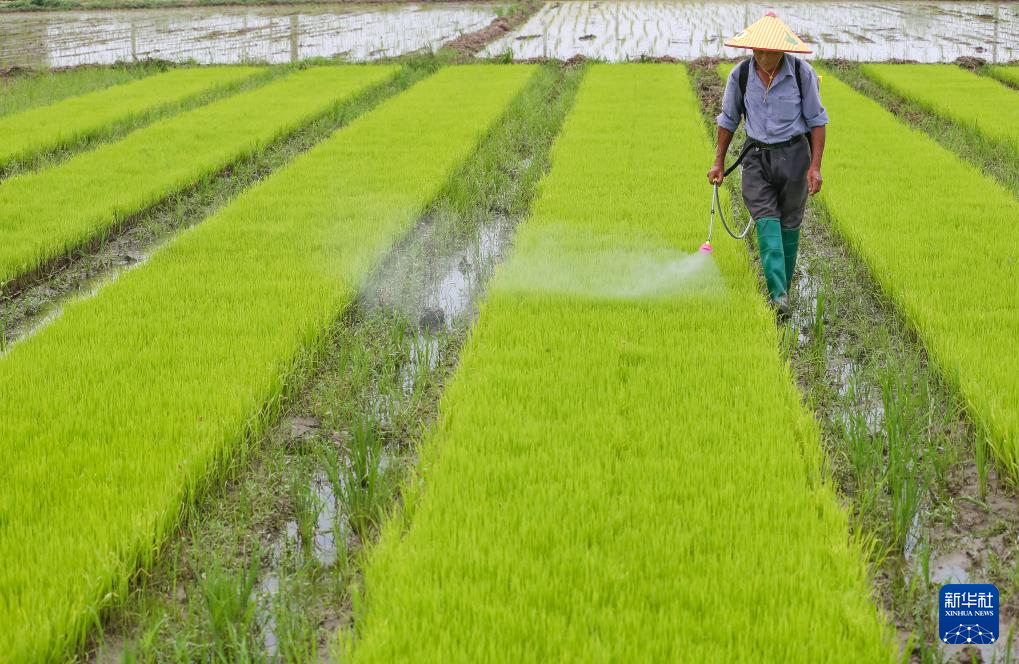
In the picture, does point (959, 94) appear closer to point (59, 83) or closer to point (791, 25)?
point (791, 25)

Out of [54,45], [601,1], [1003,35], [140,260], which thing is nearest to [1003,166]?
[140,260]

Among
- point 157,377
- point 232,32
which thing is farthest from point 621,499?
point 232,32

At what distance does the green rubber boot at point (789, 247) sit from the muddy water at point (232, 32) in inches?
400

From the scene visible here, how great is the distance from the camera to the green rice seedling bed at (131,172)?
16.5 feet

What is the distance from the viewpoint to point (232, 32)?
17.7m

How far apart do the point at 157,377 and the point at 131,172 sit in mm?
3673

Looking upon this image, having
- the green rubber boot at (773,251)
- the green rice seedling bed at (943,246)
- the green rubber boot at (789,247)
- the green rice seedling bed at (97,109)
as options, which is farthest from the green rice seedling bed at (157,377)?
the green rice seedling bed at (97,109)

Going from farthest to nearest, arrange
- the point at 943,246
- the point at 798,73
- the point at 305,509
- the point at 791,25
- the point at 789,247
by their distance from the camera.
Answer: the point at 791,25 < the point at 943,246 < the point at 789,247 < the point at 798,73 < the point at 305,509

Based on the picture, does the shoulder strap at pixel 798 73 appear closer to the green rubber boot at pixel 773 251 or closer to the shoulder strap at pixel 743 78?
the shoulder strap at pixel 743 78

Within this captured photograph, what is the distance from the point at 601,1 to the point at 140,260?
20854 millimetres

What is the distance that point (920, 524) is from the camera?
8.57ft

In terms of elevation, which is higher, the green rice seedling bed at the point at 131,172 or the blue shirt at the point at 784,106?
the blue shirt at the point at 784,106

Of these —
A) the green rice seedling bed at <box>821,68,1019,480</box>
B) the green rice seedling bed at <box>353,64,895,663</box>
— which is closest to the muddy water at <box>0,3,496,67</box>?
the green rice seedling bed at <box>821,68,1019,480</box>

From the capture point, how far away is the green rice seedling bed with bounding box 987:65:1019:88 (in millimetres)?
10852
